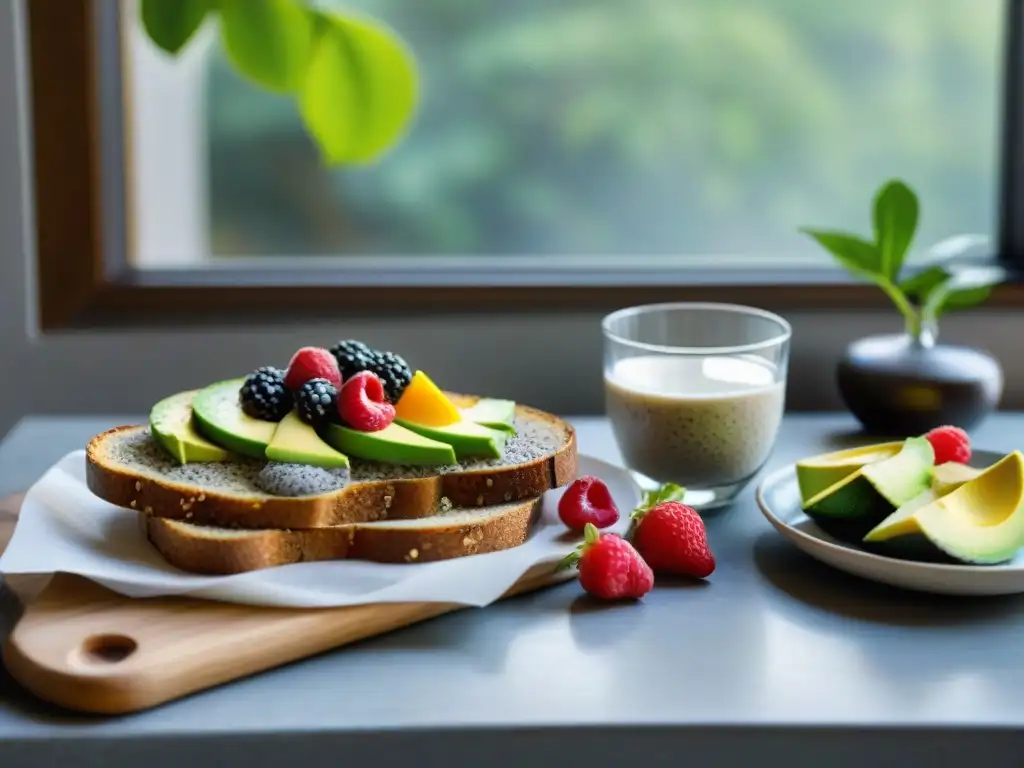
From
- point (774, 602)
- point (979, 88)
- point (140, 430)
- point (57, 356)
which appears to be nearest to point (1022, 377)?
point (774, 602)

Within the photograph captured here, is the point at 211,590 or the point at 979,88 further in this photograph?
the point at 979,88

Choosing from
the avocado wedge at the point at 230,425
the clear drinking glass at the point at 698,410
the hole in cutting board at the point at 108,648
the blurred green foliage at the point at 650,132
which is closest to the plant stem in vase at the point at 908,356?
the clear drinking glass at the point at 698,410

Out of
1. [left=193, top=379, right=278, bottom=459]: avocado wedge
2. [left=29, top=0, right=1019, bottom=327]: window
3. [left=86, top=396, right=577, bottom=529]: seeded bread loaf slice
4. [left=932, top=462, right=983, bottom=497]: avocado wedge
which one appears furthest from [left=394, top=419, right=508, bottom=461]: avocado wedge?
[left=29, top=0, right=1019, bottom=327]: window

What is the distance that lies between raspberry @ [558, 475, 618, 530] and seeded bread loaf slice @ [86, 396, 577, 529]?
3 centimetres

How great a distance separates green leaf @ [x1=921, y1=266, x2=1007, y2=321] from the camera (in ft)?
5.23

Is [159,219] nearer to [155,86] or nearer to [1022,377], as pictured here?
[155,86]

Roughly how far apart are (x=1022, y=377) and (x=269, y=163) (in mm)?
4293

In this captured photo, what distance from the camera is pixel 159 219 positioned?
3.17 m

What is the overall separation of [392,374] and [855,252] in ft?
2.16

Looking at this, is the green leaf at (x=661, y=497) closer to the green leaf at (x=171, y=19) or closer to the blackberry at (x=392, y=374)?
the blackberry at (x=392, y=374)

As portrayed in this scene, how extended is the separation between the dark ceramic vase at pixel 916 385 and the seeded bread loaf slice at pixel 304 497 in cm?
50

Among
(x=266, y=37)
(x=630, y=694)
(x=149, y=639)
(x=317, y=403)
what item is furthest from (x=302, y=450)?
(x=266, y=37)

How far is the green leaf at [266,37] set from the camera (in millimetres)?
1495

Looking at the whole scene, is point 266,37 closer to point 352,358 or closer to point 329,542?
point 352,358
